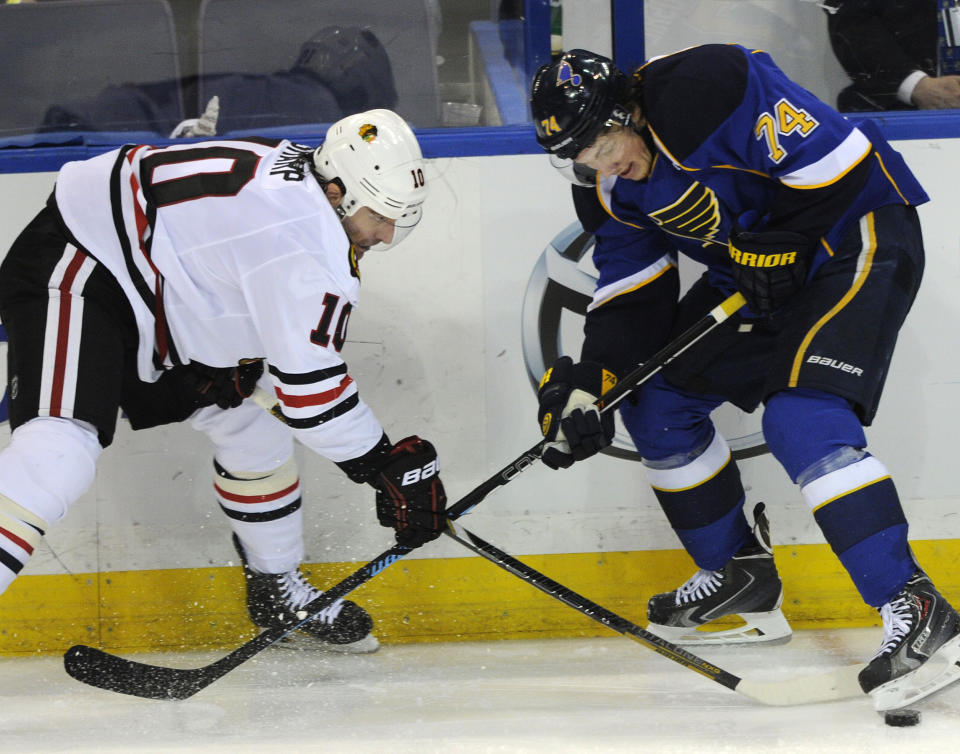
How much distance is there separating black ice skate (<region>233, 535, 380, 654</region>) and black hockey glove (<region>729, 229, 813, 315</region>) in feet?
3.97

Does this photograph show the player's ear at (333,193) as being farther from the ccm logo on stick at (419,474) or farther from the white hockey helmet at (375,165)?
the ccm logo on stick at (419,474)

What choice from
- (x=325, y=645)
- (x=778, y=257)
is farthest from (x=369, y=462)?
(x=778, y=257)

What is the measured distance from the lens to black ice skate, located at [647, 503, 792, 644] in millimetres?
2430

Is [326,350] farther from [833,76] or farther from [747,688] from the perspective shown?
[833,76]

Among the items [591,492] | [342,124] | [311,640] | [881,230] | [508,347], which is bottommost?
[311,640]

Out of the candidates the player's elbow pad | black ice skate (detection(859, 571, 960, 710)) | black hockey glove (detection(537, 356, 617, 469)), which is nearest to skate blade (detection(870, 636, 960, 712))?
black ice skate (detection(859, 571, 960, 710))

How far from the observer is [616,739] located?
2.00m

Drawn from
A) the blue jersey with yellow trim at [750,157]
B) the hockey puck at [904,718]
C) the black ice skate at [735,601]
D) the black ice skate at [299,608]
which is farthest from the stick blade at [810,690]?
the black ice skate at [299,608]

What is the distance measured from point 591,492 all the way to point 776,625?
537 millimetres

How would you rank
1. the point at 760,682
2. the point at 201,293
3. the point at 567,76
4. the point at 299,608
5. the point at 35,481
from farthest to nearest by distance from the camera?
the point at 299,608 < the point at 760,682 < the point at 201,293 < the point at 567,76 < the point at 35,481

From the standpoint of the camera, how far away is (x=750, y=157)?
2.00 meters

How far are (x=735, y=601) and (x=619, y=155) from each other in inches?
41.6

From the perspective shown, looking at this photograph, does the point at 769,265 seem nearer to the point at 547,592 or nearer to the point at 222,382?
the point at 547,592

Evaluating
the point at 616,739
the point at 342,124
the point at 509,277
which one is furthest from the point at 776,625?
the point at 342,124
